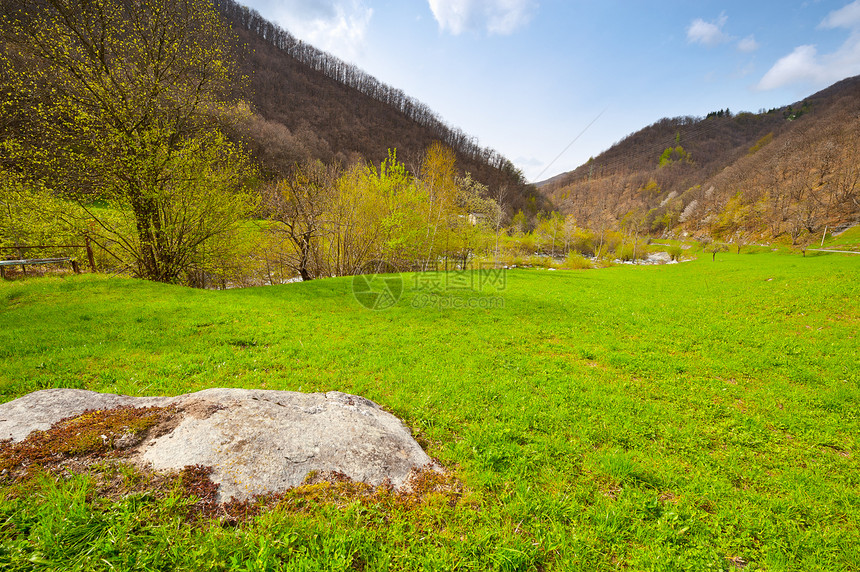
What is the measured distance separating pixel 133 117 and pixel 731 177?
429ft

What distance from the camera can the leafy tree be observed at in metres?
11.4

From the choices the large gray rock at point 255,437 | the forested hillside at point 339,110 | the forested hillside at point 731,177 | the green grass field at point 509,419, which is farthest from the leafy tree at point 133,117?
the forested hillside at point 731,177

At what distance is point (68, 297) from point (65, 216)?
5616mm

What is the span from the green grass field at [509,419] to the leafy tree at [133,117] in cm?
331

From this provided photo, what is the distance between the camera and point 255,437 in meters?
3.16

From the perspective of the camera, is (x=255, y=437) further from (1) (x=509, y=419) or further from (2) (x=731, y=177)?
(2) (x=731, y=177)

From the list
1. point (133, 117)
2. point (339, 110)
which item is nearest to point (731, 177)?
point (339, 110)

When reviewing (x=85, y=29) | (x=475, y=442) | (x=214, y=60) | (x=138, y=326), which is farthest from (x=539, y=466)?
(x=85, y=29)

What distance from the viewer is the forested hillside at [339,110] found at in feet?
259

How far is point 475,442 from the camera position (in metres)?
4.34

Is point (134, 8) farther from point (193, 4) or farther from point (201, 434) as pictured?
point (201, 434)

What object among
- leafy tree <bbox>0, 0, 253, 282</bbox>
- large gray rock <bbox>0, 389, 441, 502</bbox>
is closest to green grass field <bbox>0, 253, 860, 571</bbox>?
large gray rock <bbox>0, 389, 441, 502</bbox>

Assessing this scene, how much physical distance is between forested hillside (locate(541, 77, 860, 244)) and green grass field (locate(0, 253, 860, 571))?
2380 inches

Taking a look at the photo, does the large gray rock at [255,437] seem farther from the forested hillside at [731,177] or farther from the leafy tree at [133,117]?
the forested hillside at [731,177]
